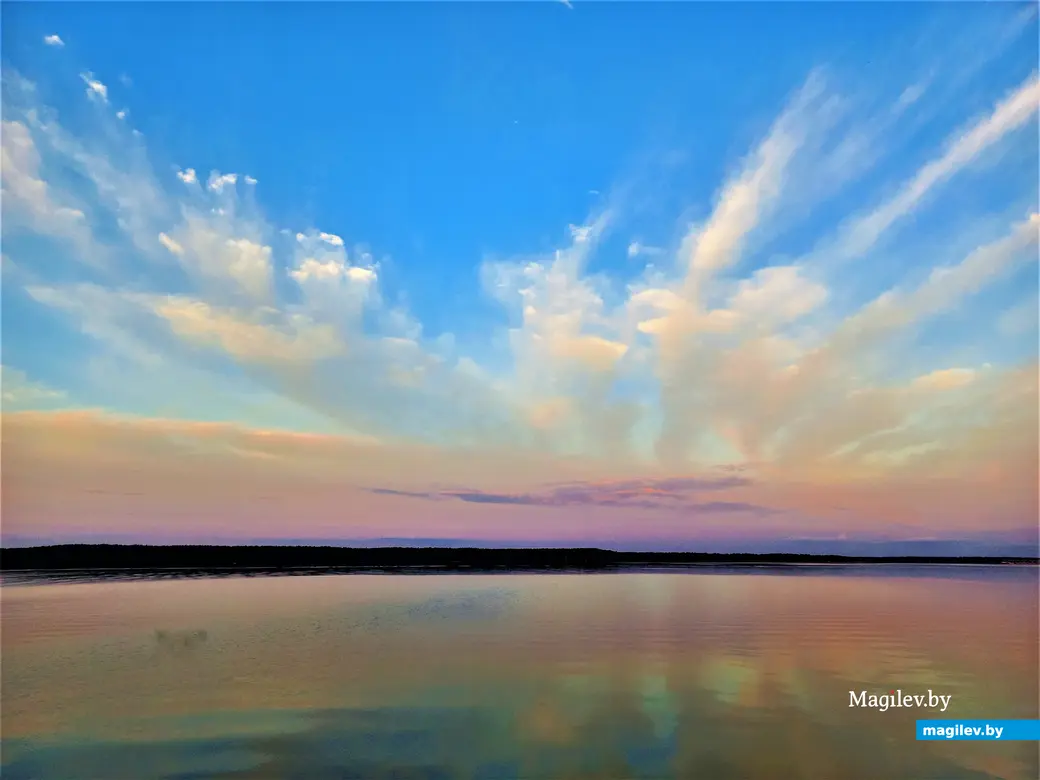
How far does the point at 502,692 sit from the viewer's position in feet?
52.2

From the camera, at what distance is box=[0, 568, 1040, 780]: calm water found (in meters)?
11.9

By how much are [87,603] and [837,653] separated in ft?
110

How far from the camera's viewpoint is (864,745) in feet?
42.2

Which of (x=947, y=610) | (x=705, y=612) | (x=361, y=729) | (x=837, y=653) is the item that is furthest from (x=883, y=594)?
(x=361, y=729)

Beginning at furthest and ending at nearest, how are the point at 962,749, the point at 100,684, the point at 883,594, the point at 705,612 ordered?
1. the point at 883,594
2. the point at 705,612
3. the point at 100,684
4. the point at 962,749

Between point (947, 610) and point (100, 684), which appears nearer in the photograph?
point (100, 684)

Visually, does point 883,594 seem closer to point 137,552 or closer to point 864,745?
point 864,745

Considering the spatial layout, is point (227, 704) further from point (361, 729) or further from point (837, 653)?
point (837, 653)

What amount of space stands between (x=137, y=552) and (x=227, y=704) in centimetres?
8352

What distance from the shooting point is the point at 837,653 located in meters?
20.2

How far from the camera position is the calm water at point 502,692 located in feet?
38.9

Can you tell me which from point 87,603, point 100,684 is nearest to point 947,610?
point 100,684

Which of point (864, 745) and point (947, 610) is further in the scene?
point (947, 610)

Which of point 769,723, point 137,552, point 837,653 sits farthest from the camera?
point 137,552
